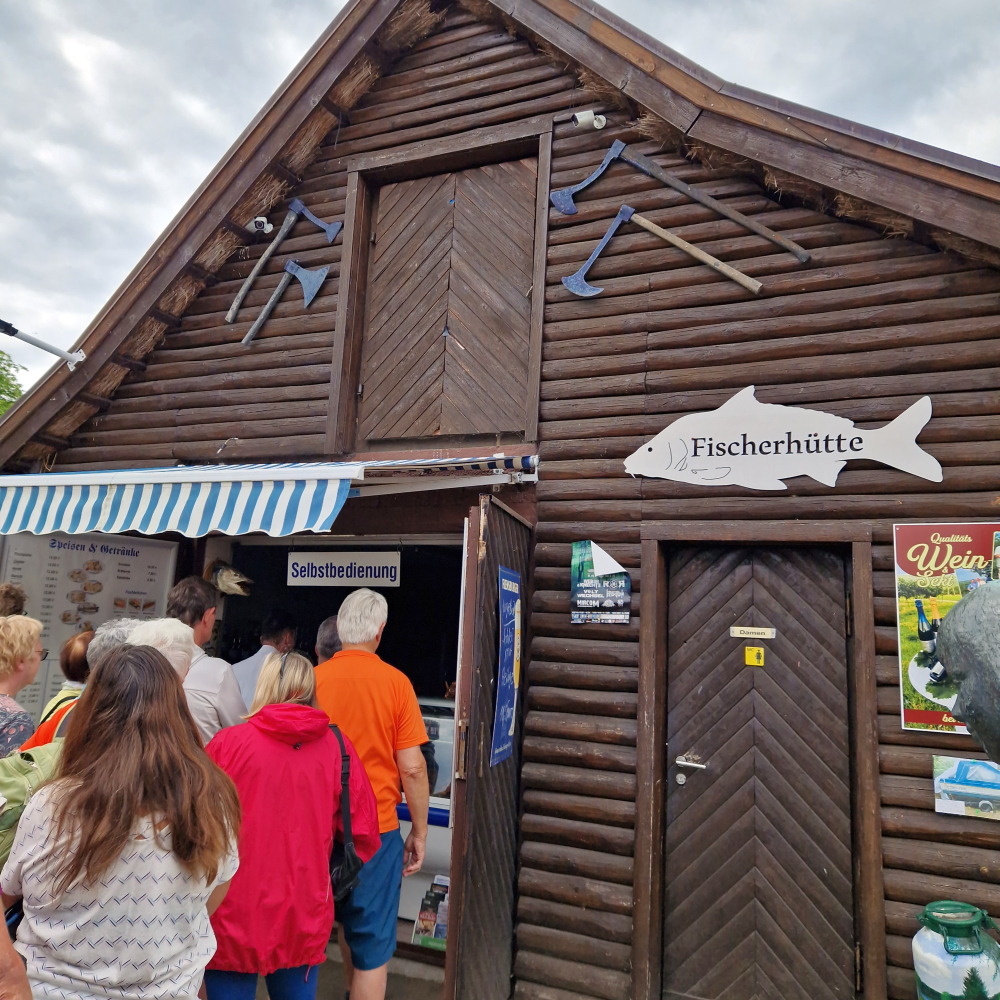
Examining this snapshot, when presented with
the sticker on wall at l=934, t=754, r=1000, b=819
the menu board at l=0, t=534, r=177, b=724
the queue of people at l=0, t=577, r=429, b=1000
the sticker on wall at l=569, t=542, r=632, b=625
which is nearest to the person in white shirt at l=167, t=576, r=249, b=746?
the queue of people at l=0, t=577, r=429, b=1000

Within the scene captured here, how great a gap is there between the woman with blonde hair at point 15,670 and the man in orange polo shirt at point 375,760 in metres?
1.28

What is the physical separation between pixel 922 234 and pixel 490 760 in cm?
381

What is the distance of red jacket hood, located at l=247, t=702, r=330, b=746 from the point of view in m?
2.97

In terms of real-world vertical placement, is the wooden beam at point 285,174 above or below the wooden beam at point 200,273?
above

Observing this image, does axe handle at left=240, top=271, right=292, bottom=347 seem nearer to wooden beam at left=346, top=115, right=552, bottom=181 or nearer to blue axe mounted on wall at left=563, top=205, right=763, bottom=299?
wooden beam at left=346, top=115, right=552, bottom=181

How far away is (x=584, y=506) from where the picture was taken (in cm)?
505

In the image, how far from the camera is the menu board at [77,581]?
6.13 metres

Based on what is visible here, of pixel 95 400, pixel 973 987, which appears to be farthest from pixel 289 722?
pixel 95 400

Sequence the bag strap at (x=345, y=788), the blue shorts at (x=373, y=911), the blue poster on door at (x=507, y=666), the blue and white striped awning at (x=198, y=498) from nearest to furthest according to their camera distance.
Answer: the bag strap at (x=345, y=788)
the blue shorts at (x=373, y=911)
the blue poster on door at (x=507, y=666)
the blue and white striped awning at (x=198, y=498)

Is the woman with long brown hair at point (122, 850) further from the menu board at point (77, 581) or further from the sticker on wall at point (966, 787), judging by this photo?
the menu board at point (77, 581)

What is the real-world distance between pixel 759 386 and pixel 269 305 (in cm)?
397

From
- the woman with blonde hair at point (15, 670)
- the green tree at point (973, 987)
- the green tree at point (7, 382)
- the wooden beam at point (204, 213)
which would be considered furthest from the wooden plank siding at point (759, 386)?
the green tree at point (7, 382)

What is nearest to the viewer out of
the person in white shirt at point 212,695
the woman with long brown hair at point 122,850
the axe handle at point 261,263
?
the woman with long brown hair at point 122,850

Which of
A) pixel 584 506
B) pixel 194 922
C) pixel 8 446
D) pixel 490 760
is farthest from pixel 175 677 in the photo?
pixel 8 446
